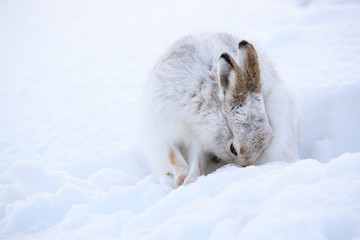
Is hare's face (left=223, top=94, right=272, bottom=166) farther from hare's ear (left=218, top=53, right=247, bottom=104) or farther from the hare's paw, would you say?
the hare's paw

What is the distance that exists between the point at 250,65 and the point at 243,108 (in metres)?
0.39

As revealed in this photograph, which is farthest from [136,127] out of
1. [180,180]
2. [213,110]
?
[213,110]

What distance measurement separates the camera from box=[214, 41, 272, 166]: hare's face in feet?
10.4

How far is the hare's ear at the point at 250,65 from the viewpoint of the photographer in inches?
125

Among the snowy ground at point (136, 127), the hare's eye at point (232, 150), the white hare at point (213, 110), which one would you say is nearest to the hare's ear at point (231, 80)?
the white hare at point (213, 110)

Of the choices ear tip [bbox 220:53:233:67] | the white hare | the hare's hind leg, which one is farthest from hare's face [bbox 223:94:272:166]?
the hare's hind leg

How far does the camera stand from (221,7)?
9.18 meters

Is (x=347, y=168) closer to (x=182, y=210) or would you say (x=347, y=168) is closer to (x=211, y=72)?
(x=182, y=210)

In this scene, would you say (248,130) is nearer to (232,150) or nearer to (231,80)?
(232,150)

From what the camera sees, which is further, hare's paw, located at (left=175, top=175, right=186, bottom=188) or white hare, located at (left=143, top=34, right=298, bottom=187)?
hare's paw, located at (left=175, top=175, right=186, bottom=188)

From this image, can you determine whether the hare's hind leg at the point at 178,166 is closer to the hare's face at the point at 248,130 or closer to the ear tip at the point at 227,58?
the hare's face at the point at 248,130

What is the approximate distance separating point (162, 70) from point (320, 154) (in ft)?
6.86

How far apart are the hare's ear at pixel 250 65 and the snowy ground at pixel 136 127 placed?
0.87 meters

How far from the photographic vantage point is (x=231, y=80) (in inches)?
126
